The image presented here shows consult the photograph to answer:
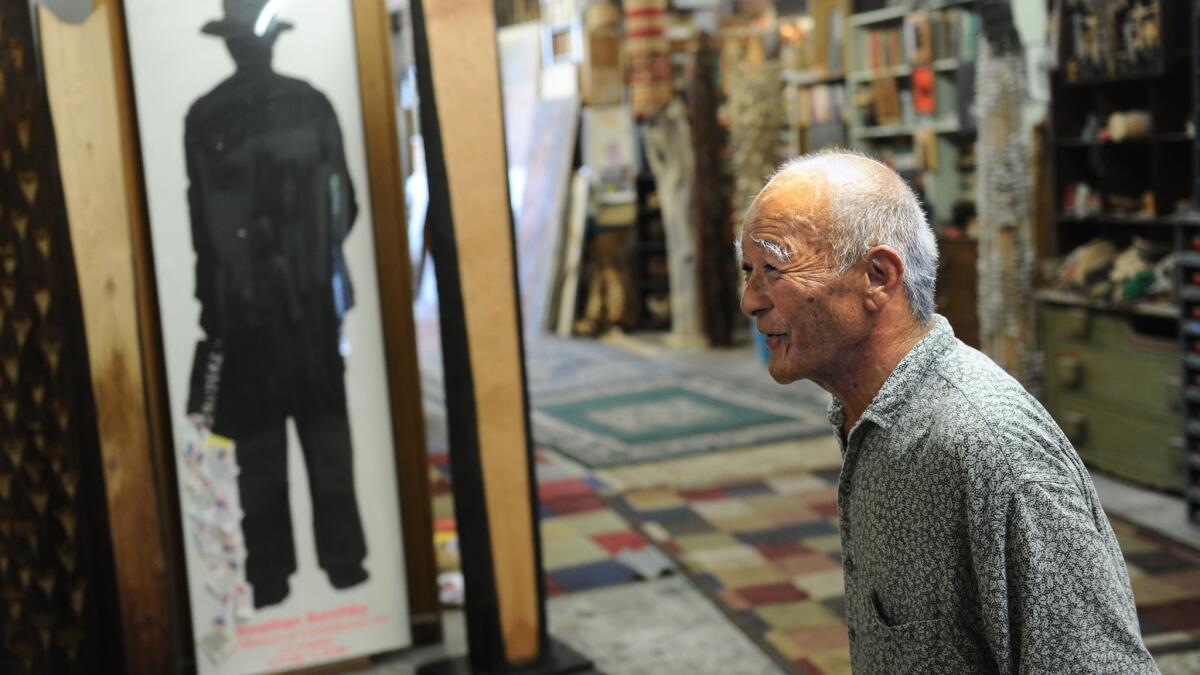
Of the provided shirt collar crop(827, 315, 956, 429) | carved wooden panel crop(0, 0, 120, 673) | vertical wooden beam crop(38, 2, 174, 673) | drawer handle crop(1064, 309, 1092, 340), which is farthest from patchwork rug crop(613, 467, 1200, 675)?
shirt collar crop(827, 315, 956, 429)

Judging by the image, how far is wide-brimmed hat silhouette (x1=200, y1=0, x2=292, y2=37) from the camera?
3.80 metres

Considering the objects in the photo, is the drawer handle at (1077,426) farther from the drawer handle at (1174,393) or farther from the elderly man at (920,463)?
the elderly man at (920,463)

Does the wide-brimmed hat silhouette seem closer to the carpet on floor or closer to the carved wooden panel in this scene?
the carved wooden panel

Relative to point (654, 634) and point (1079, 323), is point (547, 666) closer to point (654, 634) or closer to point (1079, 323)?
point (654, 634)

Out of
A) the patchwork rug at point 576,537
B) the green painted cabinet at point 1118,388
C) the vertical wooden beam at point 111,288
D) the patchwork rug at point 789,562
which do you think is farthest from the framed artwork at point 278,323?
the green painted cabinet at point 1118,388

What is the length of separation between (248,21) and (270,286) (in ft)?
2.61

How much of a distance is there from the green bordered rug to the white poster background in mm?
2790

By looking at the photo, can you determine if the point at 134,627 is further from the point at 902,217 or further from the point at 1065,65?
the point at 1065,65

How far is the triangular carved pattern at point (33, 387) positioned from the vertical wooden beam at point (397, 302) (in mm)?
925

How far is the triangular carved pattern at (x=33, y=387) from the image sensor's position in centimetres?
355

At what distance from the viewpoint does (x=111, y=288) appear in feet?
11.9

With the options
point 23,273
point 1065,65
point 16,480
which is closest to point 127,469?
point 16,480

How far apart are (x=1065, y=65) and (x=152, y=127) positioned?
4.56 m

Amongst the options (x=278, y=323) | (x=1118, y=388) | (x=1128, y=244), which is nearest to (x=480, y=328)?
(x=278, y=323)
